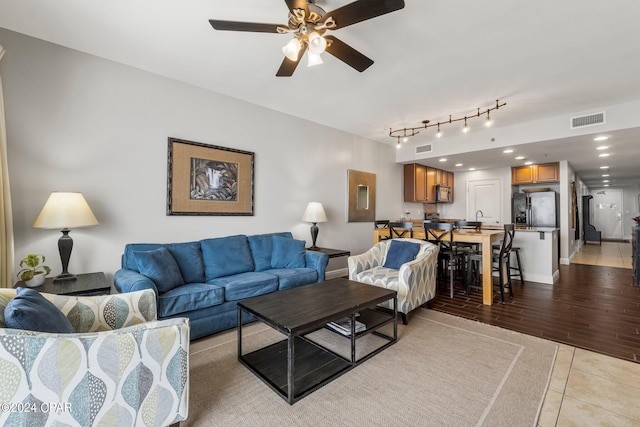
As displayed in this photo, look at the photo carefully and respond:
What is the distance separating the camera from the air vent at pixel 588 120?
3.98m

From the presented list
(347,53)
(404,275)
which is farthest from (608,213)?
(347,53)

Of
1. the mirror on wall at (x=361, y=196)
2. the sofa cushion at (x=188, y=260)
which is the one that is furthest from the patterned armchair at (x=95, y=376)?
the mirror on wall at (x=361, y=196)

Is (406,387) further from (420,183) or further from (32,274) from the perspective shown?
(420,183)

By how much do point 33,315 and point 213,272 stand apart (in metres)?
1.92

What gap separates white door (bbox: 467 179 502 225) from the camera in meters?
7.20

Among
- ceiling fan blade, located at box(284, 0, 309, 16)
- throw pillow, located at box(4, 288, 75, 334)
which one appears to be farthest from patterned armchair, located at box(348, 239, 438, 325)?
throw pillow, located at box(4, 288, 75, 334)

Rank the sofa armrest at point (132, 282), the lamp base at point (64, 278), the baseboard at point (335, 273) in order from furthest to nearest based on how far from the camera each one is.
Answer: the baseboard at point (335, 273)
the lamp base at point (64, 278)
the sofa armrest at point (132, 282)

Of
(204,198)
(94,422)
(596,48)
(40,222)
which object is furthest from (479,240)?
(40,222)

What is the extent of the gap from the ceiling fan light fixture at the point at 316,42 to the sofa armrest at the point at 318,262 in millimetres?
2391

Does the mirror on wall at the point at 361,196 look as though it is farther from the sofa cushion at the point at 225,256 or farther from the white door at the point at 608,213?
the white door at the point at 608,213

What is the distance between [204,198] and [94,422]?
8.44 feet

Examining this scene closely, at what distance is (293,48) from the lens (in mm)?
2064

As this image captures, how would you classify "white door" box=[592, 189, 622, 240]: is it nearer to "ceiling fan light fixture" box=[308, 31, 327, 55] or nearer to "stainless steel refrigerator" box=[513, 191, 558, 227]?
"stainless steel refrigerator" box=[513, 191, 558, 227]

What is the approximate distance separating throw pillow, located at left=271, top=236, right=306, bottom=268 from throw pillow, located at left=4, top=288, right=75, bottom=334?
2.38 meters
